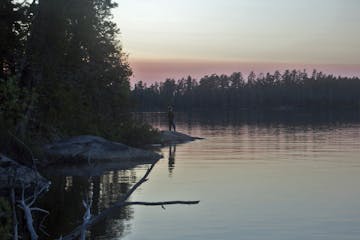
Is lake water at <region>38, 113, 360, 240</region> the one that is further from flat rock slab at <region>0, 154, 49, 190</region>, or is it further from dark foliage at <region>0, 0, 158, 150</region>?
dark foliage at <region>0, 0, 158, 150</region>

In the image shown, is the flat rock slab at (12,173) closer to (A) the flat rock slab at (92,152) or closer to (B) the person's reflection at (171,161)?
(B) the person's reflection at (171,161)

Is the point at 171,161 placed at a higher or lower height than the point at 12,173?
lower

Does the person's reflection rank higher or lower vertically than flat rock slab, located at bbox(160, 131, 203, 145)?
Result: lower

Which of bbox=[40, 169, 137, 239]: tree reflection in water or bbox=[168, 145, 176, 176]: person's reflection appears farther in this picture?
bbox=[168, 145, 176, 176]: person's reflection

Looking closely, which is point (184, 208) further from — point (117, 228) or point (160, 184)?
point (160, 184)

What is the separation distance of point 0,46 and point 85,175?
828 cm

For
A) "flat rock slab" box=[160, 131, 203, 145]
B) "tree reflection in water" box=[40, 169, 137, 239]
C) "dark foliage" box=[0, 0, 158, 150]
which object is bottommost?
"tree reflection in water" box=[40, 169, 137, 239]

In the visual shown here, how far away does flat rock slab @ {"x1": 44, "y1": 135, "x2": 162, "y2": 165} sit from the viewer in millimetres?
27531

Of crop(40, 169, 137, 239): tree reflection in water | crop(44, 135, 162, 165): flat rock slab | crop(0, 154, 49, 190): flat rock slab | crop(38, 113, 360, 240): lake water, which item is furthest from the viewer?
crop(44, 135, 162, 165): flat rock slab

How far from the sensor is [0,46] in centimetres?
2691

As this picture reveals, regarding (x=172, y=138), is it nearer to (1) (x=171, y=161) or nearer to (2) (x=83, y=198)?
(1) (x=171, y=161)

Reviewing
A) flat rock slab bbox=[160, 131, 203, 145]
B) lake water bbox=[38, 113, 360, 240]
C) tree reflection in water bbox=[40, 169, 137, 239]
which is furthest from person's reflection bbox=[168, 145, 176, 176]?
flat rock slab bbox=[160, 131, 203, 145]

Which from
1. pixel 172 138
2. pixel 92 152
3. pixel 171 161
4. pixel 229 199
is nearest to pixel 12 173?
pixel 229 199

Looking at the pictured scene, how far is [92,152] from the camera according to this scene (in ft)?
91.1
